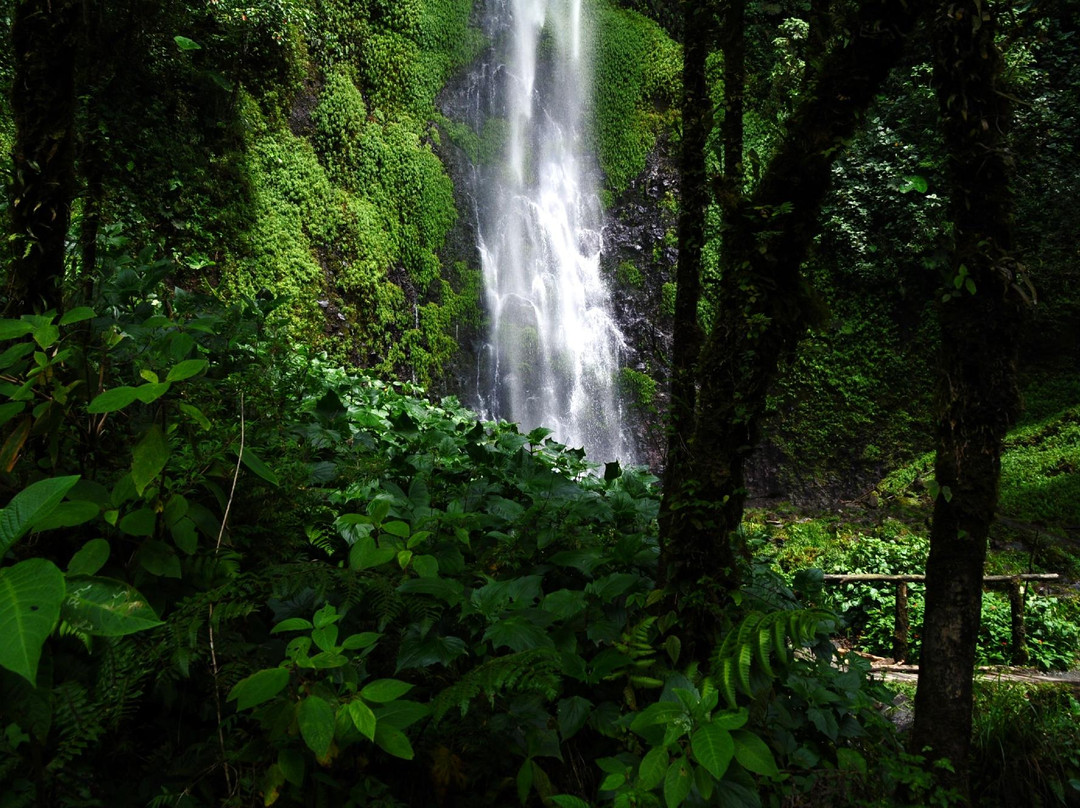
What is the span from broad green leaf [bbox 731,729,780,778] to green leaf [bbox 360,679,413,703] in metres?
0.76

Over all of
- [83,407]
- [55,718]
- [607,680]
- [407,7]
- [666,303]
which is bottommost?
[666,303]

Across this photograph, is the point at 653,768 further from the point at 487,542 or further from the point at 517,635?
the point at 487,542

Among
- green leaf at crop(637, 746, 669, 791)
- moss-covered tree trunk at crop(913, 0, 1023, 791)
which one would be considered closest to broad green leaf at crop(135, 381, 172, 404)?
green leaf at crop(637, 746, 669, 791)

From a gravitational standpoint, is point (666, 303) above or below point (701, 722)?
below

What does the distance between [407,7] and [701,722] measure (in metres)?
14.7

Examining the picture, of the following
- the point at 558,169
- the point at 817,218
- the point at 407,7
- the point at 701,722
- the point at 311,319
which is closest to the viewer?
the point at 701,722

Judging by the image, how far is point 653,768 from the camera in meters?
1.36

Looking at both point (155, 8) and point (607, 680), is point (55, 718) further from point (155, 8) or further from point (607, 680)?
point (155, 8)

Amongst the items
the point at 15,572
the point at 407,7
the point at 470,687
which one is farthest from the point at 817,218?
the point at 407,7

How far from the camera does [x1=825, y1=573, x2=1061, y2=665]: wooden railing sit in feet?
25.6

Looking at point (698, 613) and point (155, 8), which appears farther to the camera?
point (155, 8)

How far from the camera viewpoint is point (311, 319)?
8828 millimetres

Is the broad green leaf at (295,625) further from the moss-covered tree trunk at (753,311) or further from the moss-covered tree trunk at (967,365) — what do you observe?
the moss-covered tree trunk at (967,365)

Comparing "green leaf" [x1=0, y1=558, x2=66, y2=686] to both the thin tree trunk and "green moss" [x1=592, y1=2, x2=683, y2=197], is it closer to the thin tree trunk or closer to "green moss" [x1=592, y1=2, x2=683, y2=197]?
the thin tree trunk
